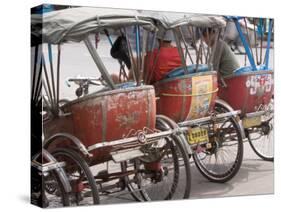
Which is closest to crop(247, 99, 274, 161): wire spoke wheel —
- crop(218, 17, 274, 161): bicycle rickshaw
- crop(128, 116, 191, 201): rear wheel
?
crop(218, 17, 274, 161): bicycle rickshaw

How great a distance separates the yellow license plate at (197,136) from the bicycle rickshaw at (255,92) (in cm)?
46

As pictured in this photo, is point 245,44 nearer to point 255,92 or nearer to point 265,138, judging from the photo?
point 255,92

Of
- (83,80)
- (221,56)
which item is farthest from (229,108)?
(83,80)

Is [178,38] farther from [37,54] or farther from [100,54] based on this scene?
[37,54]

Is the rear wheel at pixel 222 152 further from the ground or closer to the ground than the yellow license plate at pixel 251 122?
closer to the ground

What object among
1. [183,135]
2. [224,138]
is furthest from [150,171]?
[224,138]

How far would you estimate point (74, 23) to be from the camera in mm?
6141

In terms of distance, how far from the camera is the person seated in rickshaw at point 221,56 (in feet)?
23.6

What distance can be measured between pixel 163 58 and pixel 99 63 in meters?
0.84

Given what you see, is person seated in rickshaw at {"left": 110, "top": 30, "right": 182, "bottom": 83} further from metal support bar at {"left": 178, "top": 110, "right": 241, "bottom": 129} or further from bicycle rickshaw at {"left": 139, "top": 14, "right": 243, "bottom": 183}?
metal support bar at {"left": 178, "top": 110, "right": 241, "bottom": 129}

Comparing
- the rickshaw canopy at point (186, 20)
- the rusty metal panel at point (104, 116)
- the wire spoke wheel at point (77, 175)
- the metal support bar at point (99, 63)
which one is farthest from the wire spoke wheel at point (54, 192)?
the rickshaw canopy at point (186, 20)

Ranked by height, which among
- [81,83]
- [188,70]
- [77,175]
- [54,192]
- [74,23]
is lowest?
[54,192]

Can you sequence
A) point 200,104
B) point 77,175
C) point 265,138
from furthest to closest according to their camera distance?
1. point 265,138
2. point 200,104
3. point 77,175

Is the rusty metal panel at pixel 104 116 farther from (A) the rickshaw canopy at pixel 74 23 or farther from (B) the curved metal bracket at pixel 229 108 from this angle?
(B) the curved metal bracket at pixel 229 108
